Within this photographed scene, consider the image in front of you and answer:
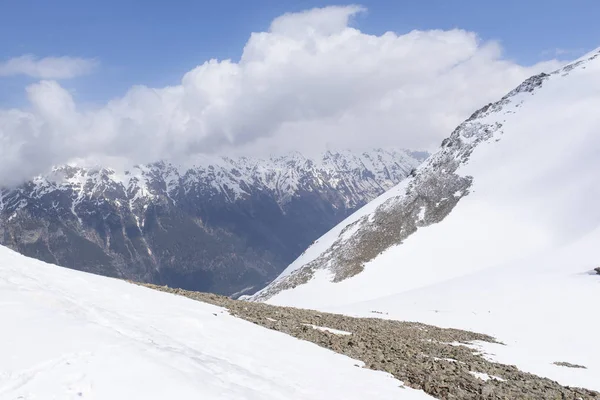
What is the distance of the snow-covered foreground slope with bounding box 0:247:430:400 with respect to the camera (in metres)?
8.68

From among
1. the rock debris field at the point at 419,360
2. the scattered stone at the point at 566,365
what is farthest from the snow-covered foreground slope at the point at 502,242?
the rock debris field at the point at 419,360

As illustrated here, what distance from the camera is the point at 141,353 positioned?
10258mm

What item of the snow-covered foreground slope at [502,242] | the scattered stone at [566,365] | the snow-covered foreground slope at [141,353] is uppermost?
the snow-covered foreground slope at [502,242]

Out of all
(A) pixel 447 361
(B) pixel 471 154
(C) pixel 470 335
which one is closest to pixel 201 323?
(A) pixel 447 361

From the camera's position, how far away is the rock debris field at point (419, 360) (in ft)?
49.2

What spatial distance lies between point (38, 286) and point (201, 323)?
6.75 m

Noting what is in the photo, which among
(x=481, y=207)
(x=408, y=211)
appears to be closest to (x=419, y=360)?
(x=481, y=207)

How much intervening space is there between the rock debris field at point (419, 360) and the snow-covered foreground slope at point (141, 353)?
4.50ft

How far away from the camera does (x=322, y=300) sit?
3076 inches

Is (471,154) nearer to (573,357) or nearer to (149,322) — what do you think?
(573,357)

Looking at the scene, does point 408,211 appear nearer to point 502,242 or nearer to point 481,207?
point 481,207

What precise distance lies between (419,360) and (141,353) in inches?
491

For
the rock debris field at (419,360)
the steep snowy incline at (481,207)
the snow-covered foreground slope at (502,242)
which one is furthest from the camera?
the steep snowy incline at (481,207)

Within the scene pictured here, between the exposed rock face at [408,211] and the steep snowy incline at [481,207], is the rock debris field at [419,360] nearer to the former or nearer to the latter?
the steep snowy incline at [481,207]
